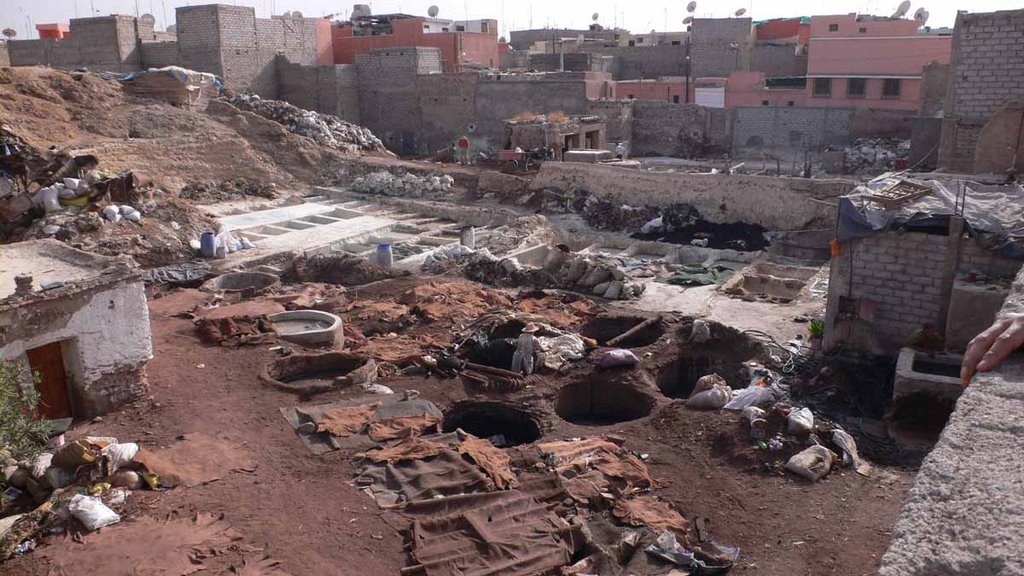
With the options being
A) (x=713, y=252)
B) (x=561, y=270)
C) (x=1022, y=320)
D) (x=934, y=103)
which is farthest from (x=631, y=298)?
(x=934, y=103)

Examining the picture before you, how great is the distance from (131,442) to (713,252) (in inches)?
496

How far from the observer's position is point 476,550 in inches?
313

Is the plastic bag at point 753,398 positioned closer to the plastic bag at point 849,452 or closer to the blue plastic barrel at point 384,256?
the plastic bag at point 849,452

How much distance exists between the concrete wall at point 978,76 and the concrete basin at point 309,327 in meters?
12.8

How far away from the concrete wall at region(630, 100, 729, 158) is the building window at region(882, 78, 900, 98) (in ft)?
24.9

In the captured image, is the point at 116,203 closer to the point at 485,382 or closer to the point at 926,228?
the point at 485,382

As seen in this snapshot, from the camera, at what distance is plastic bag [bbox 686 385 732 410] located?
35.4 feet

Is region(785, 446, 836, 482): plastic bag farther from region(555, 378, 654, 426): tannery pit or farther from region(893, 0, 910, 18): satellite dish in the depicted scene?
region(893, 0, 910, 18): satellite dish

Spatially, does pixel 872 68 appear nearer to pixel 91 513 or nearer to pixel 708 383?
pixel 708 383

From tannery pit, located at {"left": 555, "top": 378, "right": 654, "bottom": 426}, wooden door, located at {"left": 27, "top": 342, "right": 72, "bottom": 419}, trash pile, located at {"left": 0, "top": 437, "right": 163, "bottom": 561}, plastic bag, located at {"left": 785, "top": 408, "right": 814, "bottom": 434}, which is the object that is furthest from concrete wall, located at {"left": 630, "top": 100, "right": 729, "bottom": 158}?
trash pile, located at {"left": 0, "top": 437, "right": 163, "bottom": 561}

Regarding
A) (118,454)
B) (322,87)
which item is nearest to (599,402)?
(118,454)

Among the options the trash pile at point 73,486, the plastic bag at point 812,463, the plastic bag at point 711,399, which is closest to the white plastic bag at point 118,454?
the trash pile at point 73,486

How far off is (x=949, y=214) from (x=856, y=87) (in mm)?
25703

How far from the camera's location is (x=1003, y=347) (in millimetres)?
3965
